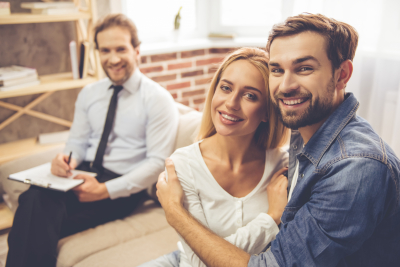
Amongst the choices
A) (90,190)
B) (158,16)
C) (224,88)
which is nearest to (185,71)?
(158,16)

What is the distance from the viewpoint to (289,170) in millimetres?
1163

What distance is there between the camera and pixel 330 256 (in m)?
0.86

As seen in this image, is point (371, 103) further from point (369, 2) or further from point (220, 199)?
point (220, 199)

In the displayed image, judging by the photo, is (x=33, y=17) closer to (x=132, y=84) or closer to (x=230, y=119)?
(x=132, y=84)

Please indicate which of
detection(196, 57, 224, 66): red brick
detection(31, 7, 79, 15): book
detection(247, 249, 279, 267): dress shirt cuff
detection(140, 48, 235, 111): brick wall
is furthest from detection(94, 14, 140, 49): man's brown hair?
detection(247, 249, 279, 267): dress shirt cuff

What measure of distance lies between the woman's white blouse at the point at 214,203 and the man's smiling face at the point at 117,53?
3.06 feet

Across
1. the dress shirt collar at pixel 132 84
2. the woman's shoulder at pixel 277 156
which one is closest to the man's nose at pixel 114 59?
the dress shirt collar at pixel 132 84

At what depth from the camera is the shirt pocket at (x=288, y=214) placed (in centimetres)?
100

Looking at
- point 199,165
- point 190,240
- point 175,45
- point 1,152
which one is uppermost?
point 175,45

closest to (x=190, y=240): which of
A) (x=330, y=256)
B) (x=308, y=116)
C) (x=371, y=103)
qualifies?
(x=330, y=256)

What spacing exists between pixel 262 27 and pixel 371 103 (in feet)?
4.21

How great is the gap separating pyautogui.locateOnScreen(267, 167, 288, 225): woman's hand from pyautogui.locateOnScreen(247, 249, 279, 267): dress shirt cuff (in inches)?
7.0

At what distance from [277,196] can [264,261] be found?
0.84 ft

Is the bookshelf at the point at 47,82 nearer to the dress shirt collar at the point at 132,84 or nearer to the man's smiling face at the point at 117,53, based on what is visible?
the man's smiling face at the point at 117,53
